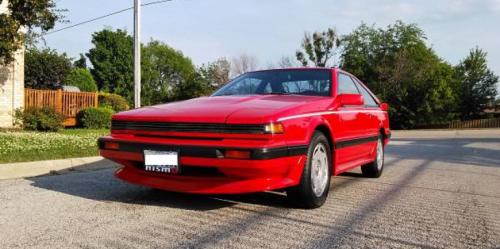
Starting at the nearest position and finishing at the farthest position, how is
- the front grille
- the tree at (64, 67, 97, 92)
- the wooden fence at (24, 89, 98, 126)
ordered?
the front grille, the wooden fence at (24, 89, 98, 126), the tree at (64, 67, 97, 92)

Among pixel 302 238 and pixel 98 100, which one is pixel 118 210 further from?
pixel 98 100

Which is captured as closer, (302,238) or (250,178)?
(302,238)

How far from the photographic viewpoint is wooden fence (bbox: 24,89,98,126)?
59.6 ft

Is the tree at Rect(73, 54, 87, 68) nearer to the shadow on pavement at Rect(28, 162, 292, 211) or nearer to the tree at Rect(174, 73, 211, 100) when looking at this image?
the tree at Rect(174, 73, 211, 100)

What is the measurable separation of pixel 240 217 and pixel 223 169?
1.55 feet

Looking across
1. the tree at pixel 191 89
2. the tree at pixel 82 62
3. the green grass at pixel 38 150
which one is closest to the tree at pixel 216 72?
the tree at pixel 191 89

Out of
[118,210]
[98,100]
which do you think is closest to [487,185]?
[118,210]

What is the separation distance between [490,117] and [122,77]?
1233 inches

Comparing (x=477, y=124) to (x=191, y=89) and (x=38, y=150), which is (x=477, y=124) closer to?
(x=191, y=89)

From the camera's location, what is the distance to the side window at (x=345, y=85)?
5988mm

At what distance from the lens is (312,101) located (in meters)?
5.09

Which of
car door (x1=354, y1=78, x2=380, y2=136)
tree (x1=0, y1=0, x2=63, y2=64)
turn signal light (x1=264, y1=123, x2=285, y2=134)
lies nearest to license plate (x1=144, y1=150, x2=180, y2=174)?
turn signal light (x1=264, y1=123, x2=285, y2=134)

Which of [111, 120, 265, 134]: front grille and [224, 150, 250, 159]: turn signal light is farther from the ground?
[111, 120, 265, 134]: front grille

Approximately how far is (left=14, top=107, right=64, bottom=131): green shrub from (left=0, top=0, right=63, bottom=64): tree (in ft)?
6.28
